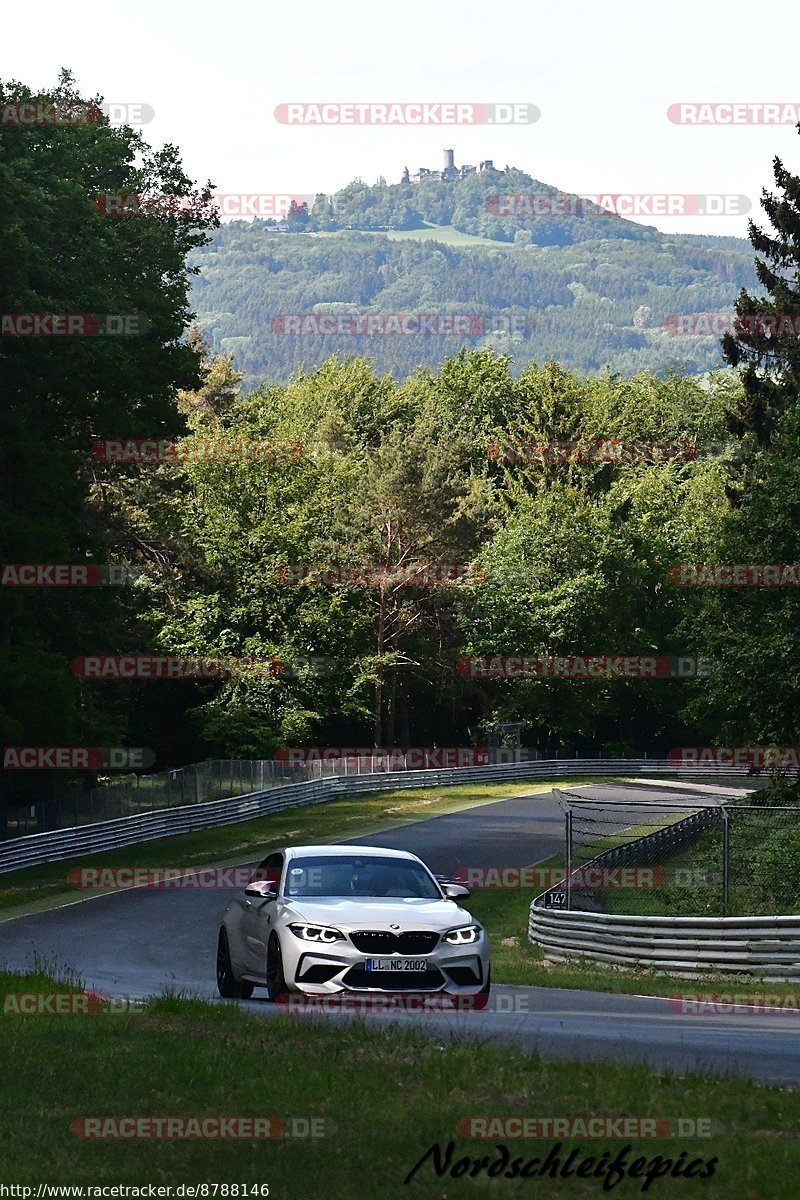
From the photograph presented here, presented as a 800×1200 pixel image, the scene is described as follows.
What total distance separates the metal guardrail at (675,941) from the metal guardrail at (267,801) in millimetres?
17454

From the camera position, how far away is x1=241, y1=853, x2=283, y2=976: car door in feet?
51.2

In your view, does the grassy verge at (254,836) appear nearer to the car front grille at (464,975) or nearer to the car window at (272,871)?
the car window at (272,871)

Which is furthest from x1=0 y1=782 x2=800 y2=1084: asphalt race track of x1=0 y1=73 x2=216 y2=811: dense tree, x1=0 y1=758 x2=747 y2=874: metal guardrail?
x1=0 y1=73 x2=216 y2=811: dense tree

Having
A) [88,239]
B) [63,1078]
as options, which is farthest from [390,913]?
[88,239]

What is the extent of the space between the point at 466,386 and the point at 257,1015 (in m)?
95.5

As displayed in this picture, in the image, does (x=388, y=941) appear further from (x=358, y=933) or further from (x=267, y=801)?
(x=267, y=801)

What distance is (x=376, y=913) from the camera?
15.0 m

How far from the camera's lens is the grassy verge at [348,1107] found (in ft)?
24.2

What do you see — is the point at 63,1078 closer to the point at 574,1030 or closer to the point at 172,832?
the point at 574,1030

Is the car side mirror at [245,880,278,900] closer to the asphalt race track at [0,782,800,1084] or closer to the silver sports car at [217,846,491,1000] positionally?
the silver sports car at [217,846,491,1000]

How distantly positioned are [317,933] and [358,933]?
1.24 ft

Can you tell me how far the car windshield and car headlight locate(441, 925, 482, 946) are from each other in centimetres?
79

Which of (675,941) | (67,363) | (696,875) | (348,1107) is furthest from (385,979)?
(67,363)

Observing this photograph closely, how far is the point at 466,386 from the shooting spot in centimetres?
10719
